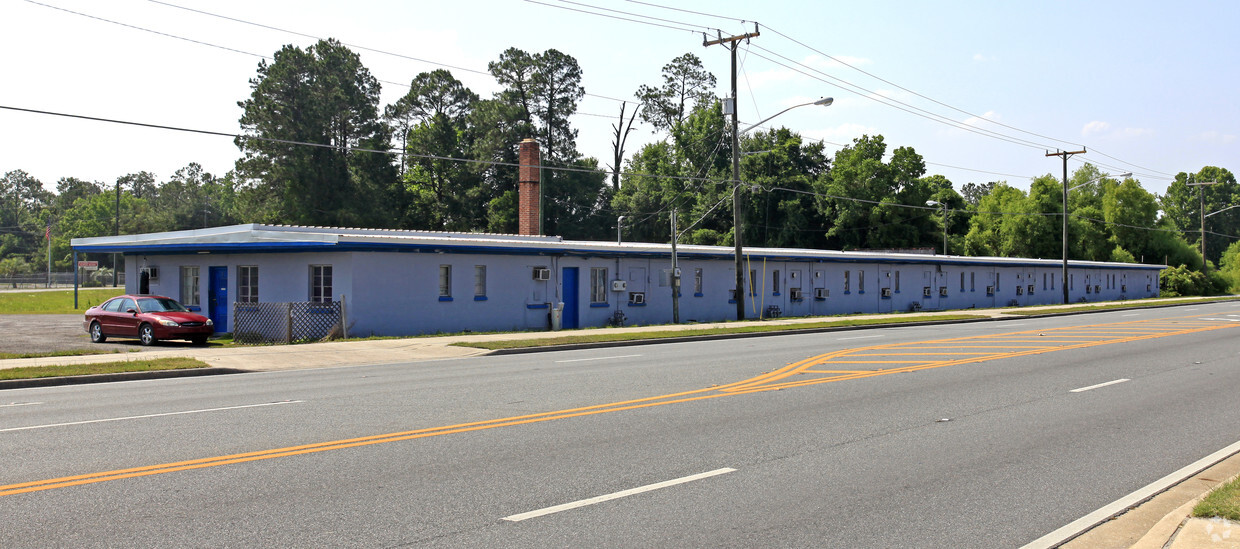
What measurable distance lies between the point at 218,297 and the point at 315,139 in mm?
35611

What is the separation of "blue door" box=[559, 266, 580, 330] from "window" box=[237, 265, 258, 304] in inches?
404

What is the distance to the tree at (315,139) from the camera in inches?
2426

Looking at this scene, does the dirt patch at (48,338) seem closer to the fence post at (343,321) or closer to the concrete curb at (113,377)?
the fence post at (343,321)

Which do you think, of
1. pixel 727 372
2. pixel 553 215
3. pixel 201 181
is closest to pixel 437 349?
pixel 727 372

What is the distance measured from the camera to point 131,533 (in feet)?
19.1

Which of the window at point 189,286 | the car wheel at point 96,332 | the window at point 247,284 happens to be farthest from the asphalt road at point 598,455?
the window at point 189,286

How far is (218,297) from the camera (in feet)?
96.0

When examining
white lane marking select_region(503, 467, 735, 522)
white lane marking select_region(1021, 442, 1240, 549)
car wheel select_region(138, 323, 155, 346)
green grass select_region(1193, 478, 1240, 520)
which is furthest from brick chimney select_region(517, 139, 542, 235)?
green grass select_region(1193, 478, 1240, 520)

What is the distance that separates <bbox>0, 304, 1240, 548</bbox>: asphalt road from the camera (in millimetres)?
6062

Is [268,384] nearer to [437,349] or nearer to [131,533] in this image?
[437,349]

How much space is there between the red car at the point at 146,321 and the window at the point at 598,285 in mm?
13104

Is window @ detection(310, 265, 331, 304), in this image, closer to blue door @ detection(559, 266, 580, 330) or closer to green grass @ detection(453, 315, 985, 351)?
green grass @ detection(453, 315, 985, 351)

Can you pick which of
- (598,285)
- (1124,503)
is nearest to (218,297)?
(598,285)

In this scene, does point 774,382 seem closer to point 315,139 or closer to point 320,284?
point 320,284
